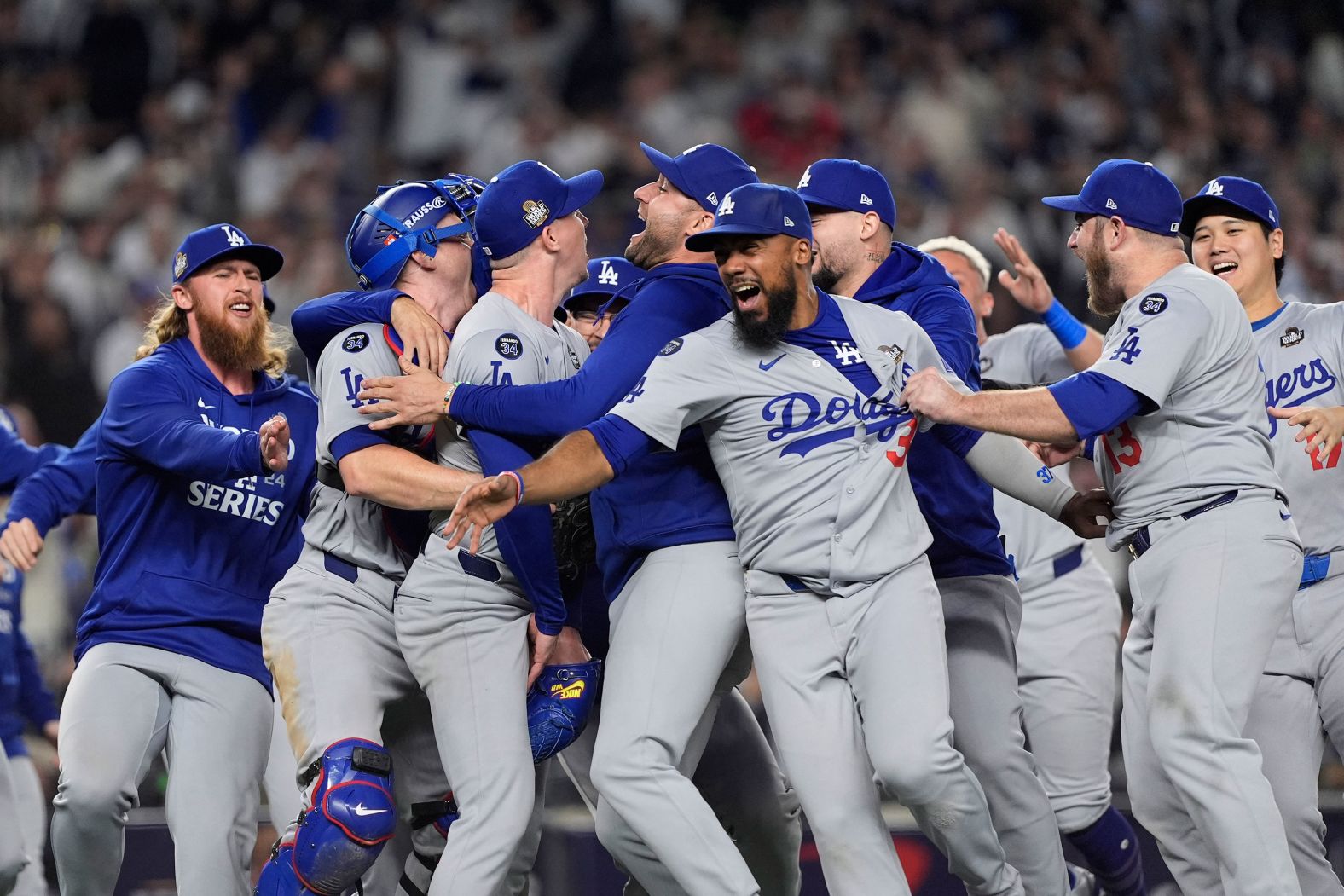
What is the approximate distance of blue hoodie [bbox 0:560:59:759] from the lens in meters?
6.93

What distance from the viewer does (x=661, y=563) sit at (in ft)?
16.3

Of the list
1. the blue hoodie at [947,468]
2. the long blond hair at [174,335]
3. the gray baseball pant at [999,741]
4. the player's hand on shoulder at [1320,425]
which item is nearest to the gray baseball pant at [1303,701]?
the player's hand on shoulder at [1320,425]

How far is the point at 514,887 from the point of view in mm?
5316

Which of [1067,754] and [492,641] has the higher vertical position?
[492,641]

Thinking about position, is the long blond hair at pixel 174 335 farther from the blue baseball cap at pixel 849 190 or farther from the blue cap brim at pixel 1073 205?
the blue cap brim at pixel 1073 205

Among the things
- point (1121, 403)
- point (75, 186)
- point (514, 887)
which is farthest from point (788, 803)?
point (75, 186)

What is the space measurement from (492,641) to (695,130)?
320 inches

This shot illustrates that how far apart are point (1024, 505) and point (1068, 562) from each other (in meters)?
0.30

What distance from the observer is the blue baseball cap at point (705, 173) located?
17.3 feet

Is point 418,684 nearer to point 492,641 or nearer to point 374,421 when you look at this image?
point 492,641

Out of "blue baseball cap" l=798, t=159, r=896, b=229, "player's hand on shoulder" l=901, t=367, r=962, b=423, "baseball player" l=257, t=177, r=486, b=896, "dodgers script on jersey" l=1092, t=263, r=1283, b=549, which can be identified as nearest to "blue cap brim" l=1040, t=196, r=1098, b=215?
"dodgers script on jersey" l=1092, t=263, r=1283, b=549

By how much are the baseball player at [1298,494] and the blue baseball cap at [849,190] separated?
103cm

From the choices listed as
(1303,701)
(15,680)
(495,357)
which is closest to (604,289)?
(495,357)

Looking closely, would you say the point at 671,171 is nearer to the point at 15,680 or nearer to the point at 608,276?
the point at 608,276
